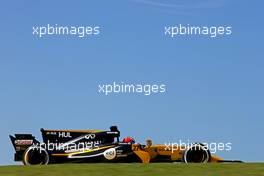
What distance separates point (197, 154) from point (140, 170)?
6.72 meters

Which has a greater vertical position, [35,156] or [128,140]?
[128,140]

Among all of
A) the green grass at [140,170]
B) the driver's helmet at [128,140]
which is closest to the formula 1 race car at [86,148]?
the driver's helmet at [128,140]

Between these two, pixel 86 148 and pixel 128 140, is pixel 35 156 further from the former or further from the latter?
pixel 128 140

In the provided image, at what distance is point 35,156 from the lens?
23.2 m

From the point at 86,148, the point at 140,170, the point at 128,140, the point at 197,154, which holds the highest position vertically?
the point at 128,140

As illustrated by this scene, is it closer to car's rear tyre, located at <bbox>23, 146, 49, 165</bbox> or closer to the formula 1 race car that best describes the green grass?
car's rear tyre, located at <bbox>23, 146, 49, 165</bbox>

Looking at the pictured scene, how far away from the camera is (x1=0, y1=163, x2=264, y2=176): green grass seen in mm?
15364

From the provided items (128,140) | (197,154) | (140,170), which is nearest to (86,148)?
(128,140)

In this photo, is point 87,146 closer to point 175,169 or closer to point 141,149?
point 141,149

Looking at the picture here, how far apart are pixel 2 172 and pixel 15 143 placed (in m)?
7.53

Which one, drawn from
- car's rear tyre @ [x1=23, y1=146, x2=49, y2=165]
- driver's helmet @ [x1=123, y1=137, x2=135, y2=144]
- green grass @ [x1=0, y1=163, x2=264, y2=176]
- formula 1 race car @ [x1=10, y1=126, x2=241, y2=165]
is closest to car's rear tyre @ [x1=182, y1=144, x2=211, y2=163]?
formula 1 race car @ [x1=10, y1=126, x2=241, y2=165]

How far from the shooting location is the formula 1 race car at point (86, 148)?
2334 centimetres

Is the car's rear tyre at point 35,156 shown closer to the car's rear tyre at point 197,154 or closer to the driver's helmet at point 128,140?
the driver's helmet at point 128,140

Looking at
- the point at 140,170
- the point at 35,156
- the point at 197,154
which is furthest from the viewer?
the point at 35,156
